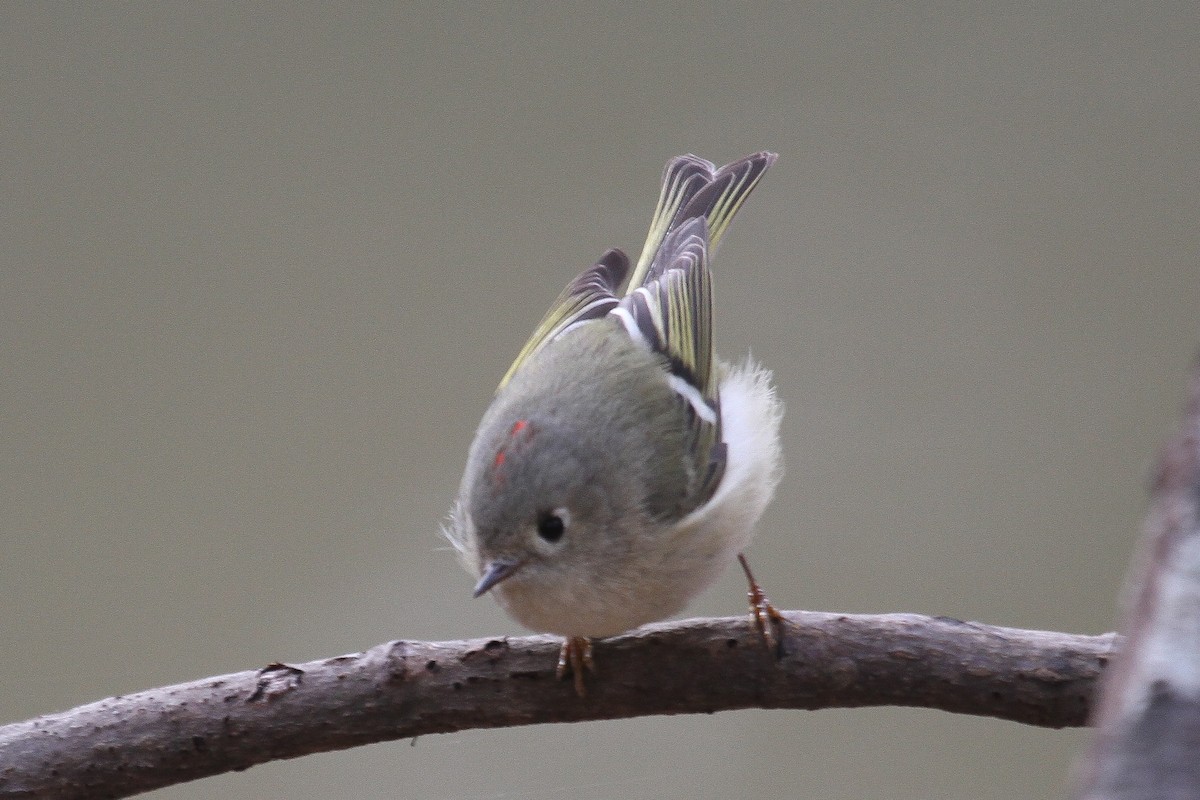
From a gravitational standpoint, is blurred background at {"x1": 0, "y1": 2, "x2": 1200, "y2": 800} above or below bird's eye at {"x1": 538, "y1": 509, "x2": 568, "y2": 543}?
above

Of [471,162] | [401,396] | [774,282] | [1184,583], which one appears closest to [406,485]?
[401,396]

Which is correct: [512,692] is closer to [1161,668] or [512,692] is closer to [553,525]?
[553,525]

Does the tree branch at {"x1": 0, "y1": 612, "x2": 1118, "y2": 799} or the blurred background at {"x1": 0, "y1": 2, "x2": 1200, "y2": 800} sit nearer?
the tree branch at {"x1": 0, "y1": 612, "x2": 1118, "y2": 799}

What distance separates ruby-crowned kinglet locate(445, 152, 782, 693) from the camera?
1.54 metres

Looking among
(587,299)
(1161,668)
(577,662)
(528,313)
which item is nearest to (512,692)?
(577,662)

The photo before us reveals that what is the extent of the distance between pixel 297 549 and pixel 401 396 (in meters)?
0.50

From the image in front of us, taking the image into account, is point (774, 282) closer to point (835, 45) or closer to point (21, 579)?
point (835, 45)

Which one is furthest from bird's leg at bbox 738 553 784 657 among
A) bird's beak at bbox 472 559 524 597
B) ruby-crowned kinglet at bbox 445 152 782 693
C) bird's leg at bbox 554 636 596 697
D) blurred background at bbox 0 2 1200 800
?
blurred background at bbox 0 2 1200 800

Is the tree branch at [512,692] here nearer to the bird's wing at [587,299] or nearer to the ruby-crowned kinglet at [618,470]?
the ruby-crowned kinglet at [618,470]

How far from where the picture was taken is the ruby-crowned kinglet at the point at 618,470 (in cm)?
154

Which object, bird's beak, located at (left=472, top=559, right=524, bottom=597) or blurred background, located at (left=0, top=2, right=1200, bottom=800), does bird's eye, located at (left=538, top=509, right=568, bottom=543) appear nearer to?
bird's beak, located at (left=472, top=559, right=524, bottom=597)

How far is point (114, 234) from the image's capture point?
123 inches

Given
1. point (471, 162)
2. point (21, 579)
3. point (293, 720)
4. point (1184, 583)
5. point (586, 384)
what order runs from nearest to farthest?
point (1184, 583) < point (293, 720) < point (586, 384) < point (21, 579) < point (471, 162)

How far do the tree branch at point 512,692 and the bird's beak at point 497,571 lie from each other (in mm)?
160
